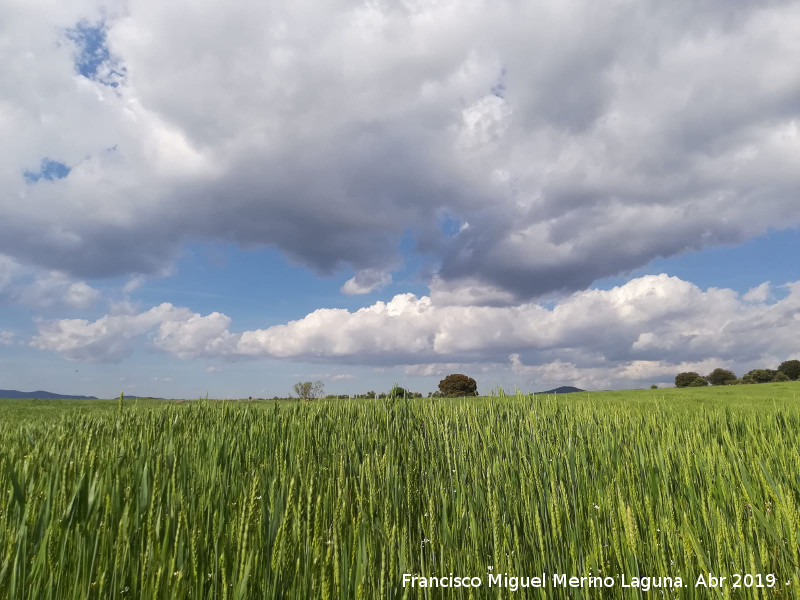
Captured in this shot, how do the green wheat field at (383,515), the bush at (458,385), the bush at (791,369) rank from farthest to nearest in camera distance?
the bush at (791,369), the bush at (458,385), the green wheat field at (383,515)

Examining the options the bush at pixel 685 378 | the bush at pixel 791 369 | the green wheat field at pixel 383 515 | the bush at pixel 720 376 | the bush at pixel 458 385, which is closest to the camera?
the green wheat field at pixel 383 515

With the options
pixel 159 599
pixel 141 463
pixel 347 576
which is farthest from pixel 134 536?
pixel 141 463

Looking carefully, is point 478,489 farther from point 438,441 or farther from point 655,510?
point 438,441

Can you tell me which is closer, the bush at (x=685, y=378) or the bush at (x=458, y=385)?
the bush at (x=458, y=385)

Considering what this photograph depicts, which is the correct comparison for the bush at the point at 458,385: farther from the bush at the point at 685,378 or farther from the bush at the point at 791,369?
the bush at the point at 791,369

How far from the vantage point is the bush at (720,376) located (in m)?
40.0

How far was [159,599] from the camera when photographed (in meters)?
1.94

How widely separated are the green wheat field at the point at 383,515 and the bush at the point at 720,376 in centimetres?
4115

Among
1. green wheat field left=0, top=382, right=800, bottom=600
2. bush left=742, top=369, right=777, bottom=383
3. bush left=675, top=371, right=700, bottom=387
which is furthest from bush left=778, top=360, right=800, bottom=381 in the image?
green wheat field left=0, top=382, right=800, bottom=600

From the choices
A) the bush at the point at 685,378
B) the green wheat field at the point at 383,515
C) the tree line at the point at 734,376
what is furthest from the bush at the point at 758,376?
the green wheat field at the point at 383,515

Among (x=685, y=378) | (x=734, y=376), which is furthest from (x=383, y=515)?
(x=734, y=376)

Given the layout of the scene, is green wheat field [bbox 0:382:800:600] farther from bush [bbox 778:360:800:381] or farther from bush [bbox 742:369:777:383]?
bush [bbox 778:360:800:381]

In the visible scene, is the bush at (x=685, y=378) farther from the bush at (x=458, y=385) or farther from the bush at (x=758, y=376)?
the bush at (x=458, y=385)

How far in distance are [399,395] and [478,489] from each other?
5617mm
